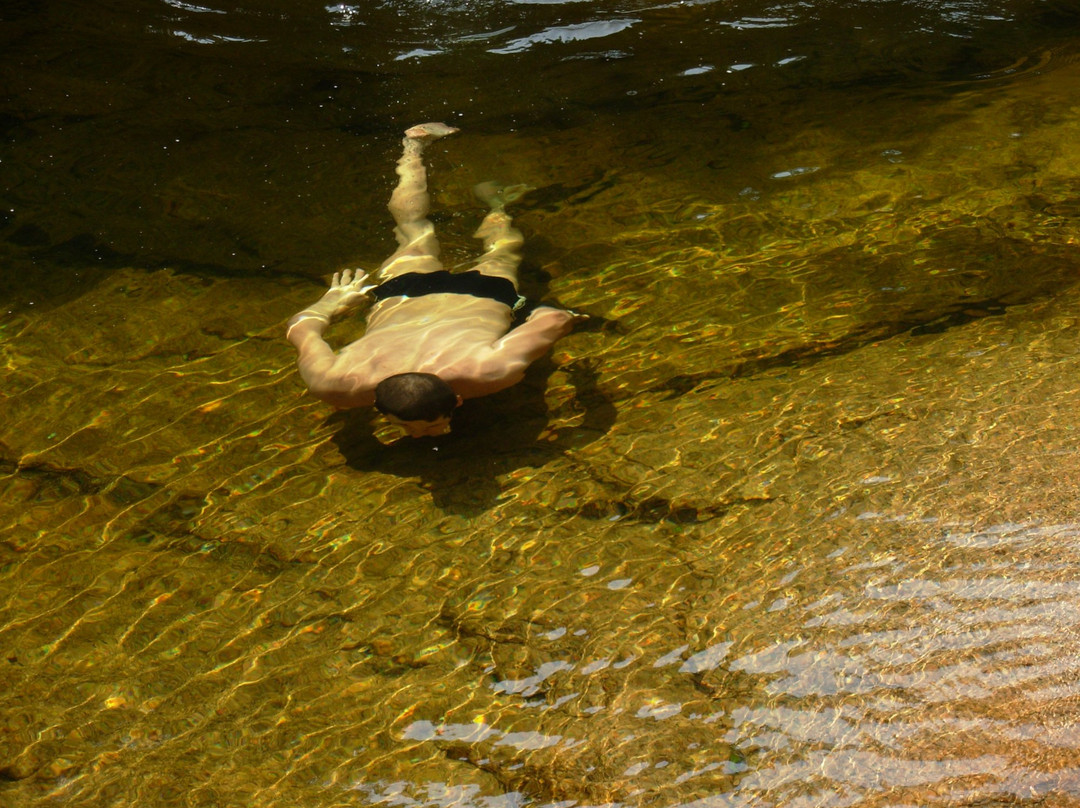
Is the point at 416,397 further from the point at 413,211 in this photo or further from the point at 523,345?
the point at 413,211

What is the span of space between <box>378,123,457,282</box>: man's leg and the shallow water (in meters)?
0.17

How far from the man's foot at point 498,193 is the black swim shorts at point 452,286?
4.11 feet

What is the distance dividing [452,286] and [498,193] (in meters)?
1.68

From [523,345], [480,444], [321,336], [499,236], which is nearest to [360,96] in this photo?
[499,236]

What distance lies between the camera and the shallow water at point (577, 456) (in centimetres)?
282

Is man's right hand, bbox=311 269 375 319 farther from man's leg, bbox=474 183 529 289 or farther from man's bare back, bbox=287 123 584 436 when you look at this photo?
man's leg, bbox=474 183 529 289

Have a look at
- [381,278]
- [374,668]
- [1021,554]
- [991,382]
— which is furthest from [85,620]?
[991,382]

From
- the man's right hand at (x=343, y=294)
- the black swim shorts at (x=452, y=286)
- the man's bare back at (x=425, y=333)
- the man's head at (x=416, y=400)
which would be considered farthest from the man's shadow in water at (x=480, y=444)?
the man's right hand at (x=343, y=294)

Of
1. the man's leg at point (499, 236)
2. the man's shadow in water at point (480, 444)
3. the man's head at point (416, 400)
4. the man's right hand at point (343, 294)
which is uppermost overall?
the man's leg at point (499, 236)

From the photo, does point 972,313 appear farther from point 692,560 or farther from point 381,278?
point 381,278

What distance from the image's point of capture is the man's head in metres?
3.68

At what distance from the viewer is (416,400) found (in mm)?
3678

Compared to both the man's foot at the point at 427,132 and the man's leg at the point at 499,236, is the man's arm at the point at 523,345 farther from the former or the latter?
the man's foot at the point at 427,132

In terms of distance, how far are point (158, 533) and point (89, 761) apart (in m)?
1.16
